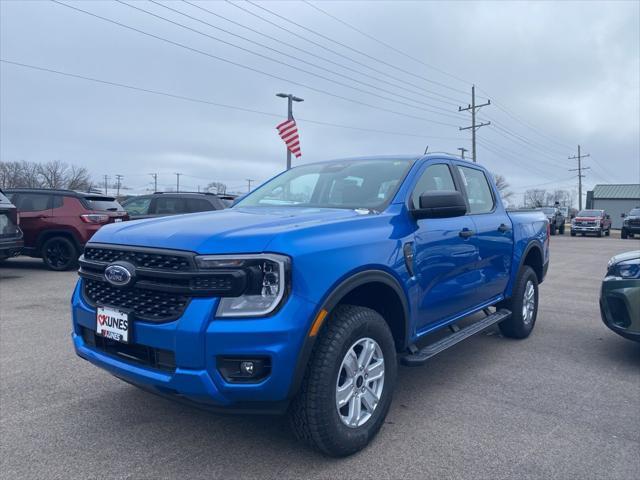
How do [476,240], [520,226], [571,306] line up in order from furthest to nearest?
[571,306] < [520,226] < [476,240]

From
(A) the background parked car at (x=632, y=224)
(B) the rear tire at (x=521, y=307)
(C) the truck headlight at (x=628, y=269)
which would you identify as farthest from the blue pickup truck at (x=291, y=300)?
(A) the background parked car at (x=632, y=224)

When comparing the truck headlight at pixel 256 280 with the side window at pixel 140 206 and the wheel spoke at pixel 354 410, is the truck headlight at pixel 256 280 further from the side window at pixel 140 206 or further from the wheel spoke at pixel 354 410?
the side window at pixel 140 206

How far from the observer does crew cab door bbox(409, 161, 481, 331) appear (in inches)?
135

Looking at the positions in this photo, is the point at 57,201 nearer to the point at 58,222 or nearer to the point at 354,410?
the point at 58,222

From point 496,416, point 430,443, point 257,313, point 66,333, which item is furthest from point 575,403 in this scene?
point 66,333

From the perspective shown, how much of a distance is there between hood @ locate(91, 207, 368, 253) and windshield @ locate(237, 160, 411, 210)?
33cm

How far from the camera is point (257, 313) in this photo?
237cm

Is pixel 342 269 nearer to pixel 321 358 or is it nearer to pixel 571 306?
pixel 321 358

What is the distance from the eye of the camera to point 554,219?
2995 cm

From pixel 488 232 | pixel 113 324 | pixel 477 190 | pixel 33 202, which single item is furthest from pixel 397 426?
pixel 33 202

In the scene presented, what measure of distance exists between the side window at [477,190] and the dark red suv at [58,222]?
822 cm

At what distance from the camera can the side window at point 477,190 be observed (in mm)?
4520

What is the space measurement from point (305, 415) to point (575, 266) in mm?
12290

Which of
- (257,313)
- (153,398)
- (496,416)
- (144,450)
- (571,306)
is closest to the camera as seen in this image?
(257,313)
